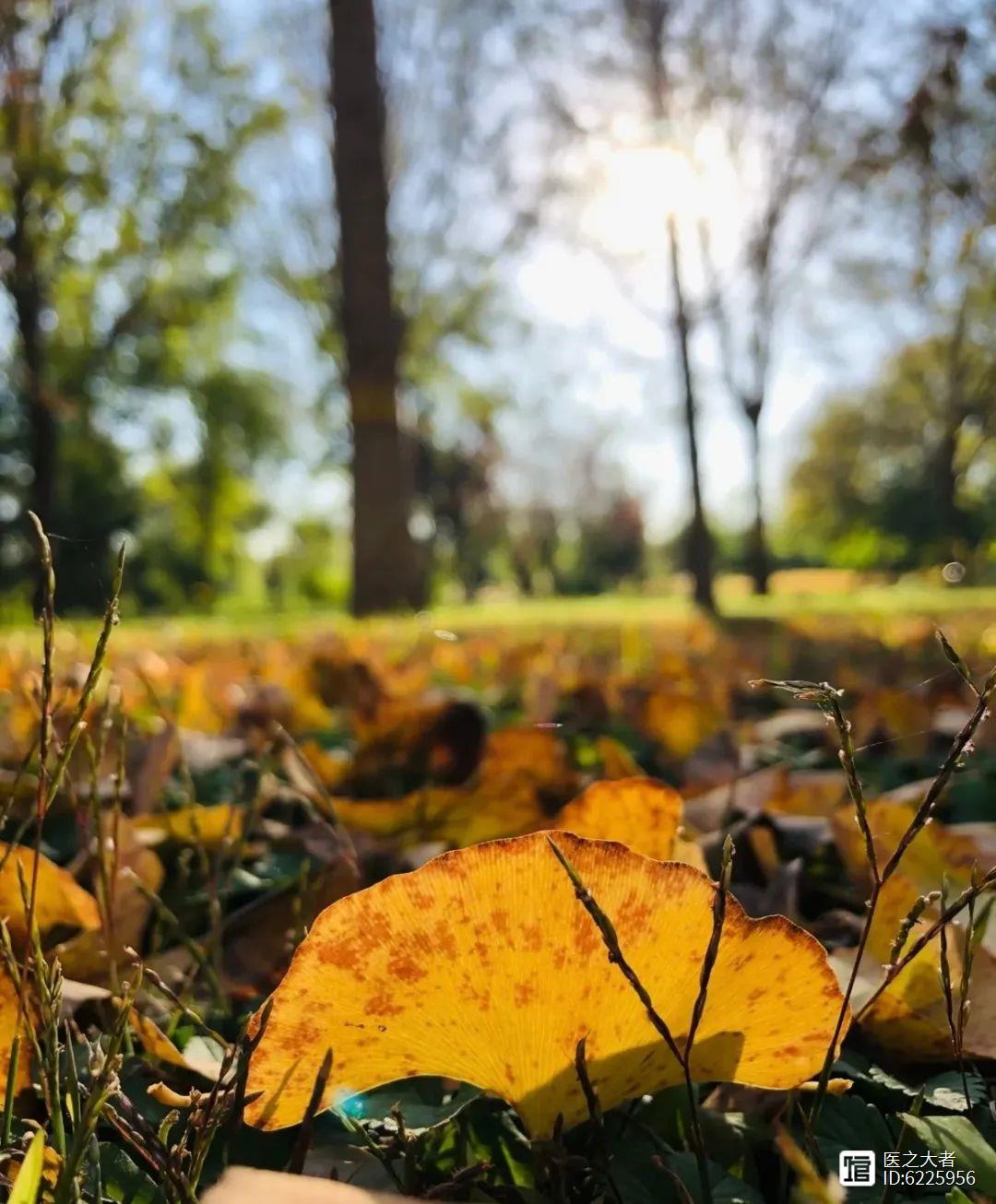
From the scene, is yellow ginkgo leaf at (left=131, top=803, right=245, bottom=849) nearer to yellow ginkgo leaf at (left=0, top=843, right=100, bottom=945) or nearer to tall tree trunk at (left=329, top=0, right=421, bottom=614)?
yellow ginkgo leaf at (left=0, top=843, right=100, bottom=945)

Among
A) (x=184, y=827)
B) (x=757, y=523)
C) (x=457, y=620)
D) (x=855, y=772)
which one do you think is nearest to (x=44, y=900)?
(x=184, y=827)

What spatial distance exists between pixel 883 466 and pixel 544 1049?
3935 centimetres

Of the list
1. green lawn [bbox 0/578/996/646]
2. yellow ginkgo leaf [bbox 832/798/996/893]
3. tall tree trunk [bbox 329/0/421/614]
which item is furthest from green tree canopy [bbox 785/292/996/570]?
yellow ginkgo leaf [bbox 832/798/996/893]

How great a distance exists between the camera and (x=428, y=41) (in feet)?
48.5

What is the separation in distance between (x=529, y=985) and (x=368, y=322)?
22.2 feet

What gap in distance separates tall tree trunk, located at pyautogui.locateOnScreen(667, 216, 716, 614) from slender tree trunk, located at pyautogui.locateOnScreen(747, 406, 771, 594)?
240 centimetres

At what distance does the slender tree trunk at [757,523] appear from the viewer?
1571 cm

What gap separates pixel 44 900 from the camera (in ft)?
1.85

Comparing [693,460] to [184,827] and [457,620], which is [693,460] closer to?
[457,620]

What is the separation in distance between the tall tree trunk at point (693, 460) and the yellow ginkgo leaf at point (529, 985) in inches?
482

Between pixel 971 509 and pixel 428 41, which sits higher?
pixel 428 41

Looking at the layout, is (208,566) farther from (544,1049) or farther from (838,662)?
(544,1049)

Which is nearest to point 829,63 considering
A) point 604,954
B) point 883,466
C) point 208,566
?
point 604,954

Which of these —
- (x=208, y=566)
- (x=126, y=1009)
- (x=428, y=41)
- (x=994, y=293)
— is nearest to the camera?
(x=126, y=1009)
